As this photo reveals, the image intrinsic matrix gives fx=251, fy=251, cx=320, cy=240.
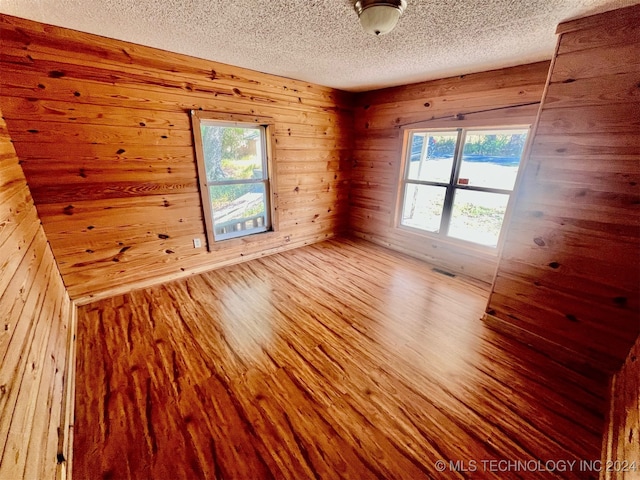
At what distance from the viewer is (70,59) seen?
1.96 meters

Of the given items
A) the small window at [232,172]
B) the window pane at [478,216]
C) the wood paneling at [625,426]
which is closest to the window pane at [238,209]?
the small window at [232,172]

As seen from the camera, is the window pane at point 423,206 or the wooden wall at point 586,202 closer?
the wooden wall at point 586,202

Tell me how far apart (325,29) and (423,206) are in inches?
99.7

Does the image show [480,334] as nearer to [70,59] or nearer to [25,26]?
[70,59]

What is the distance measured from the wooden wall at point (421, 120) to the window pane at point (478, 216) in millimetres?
190

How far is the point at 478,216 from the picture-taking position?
3055 millimetres

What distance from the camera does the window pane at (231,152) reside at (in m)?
2.85

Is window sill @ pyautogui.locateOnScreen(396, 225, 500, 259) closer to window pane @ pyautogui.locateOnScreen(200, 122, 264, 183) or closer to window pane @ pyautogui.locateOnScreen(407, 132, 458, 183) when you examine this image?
window pane @ pyautogui.locateOnScreen(407, 132, 458, 183)

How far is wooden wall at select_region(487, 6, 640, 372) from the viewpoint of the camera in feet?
4.75

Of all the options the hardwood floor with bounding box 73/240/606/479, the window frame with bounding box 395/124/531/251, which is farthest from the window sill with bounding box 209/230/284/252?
the window frame with bounding box 395/124/531/251

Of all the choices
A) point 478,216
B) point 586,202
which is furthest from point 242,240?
point 586,202

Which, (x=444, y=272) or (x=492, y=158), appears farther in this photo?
(x=444, y=272)

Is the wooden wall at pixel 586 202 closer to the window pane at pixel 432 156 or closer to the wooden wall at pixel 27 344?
the window pane at pixel 432 156

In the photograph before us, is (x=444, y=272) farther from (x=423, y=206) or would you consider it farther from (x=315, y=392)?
(x=315, y=392)
